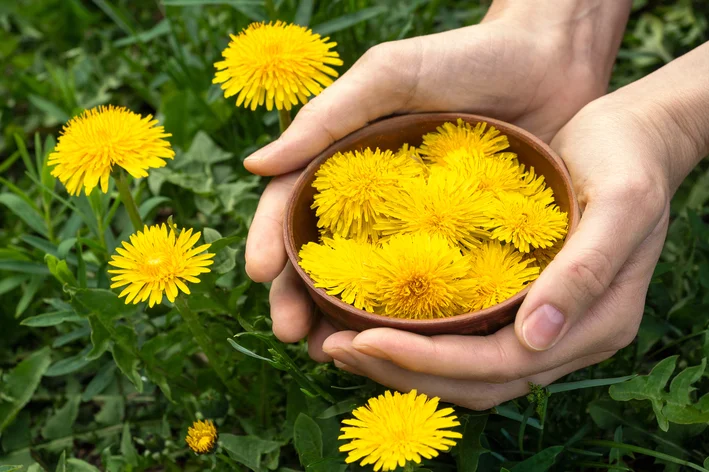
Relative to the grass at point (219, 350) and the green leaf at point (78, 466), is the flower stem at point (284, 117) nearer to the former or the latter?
the grass at point (219, 350)

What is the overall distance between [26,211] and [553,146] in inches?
52.9

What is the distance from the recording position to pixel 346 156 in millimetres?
1507

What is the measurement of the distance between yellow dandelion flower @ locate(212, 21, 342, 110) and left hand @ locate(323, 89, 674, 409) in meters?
0.59

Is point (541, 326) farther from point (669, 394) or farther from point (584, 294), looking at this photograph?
point (669, 394)

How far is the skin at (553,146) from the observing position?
125cm

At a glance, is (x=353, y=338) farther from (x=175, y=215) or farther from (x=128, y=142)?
(x=175, y=215)

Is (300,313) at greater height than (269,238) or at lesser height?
lesser

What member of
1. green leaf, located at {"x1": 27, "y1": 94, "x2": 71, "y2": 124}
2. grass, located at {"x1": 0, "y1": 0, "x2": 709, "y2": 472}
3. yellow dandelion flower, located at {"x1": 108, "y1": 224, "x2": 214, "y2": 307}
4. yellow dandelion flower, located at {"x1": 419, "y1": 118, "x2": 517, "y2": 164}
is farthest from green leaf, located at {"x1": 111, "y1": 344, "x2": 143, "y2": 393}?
green leaf, located at {"x1": 27, "y1": 94, "x2": 71, "y2": 124}

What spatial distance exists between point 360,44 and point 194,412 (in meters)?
1.29

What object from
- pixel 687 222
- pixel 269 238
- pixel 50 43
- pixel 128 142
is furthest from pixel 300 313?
pixel 50 43

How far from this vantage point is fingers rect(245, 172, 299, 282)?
1.43 metres

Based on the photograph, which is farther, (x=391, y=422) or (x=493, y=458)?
(x=493, y=458)

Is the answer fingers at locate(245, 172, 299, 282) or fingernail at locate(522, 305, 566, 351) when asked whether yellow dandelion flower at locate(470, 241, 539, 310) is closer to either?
fingernail at locate(522, 305, 566, 351)

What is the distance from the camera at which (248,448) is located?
4.84 feet
